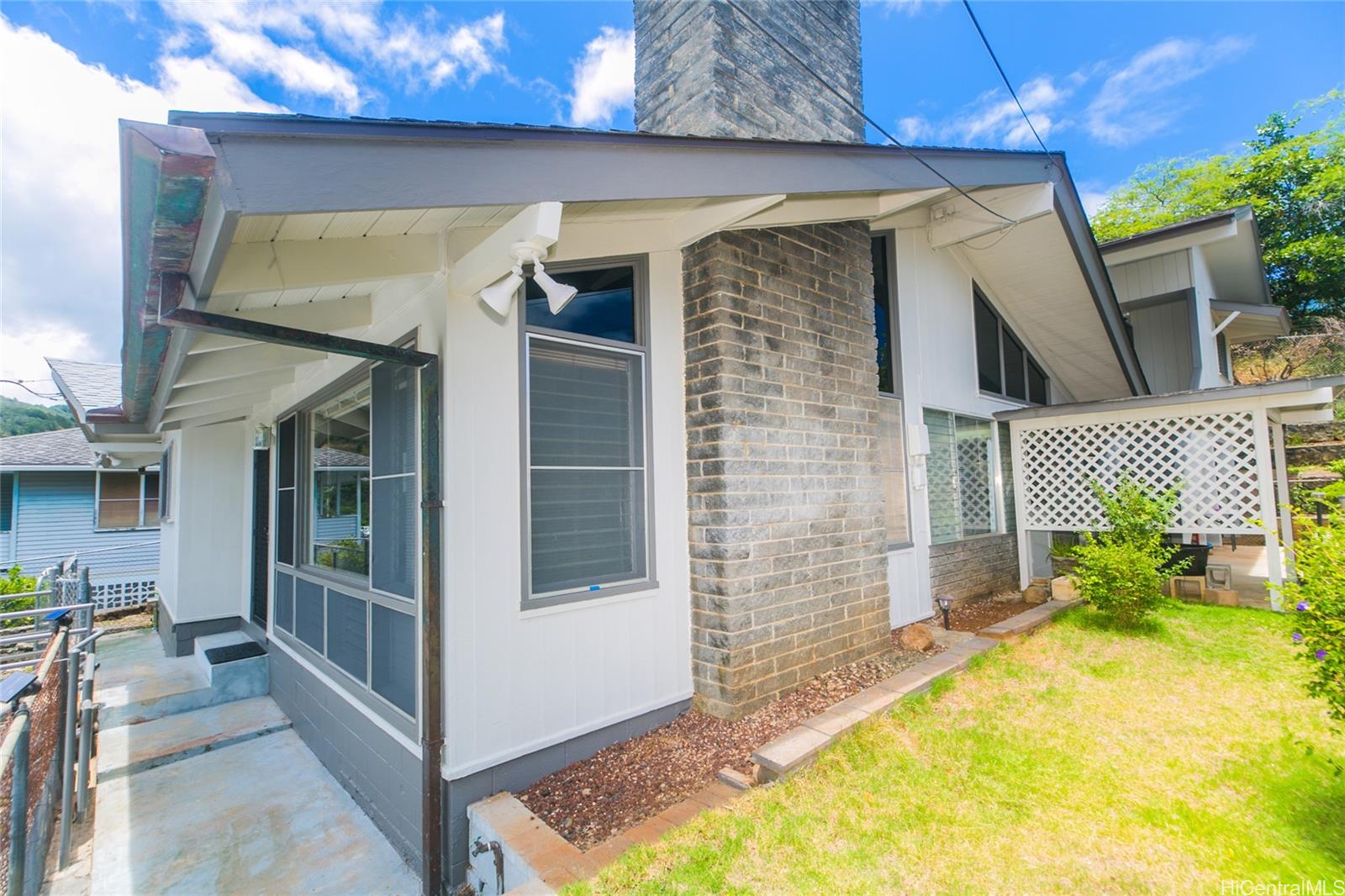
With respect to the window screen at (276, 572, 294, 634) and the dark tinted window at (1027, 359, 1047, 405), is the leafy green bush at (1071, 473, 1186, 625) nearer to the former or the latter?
the dark tinted window at (1027, 359, 1047, 405)

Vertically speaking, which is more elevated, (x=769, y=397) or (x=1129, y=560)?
(x=769, y=397)

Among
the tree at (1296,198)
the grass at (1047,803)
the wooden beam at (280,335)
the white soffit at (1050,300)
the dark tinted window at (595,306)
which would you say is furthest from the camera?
the tree at (1296,198)

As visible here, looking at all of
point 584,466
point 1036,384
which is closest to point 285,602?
point 584,466

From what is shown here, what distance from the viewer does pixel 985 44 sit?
429cm

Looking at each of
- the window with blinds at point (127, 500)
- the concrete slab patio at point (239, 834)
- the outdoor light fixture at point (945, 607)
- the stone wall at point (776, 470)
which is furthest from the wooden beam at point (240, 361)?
the window with blinds at point (127, 500)

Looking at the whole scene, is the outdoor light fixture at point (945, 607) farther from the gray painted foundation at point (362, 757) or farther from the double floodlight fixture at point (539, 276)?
the double floodlight fixture at point (539, 276)

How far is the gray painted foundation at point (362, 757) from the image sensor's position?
3164mm

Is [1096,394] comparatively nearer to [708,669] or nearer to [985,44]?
[985,44]

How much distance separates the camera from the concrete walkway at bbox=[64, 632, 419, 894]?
10.5 feet

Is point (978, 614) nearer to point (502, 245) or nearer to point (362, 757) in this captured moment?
point (362, 757)

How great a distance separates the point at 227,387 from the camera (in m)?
5.02

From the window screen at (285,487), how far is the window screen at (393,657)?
2.45 metres

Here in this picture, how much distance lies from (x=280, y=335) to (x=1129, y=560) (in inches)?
257

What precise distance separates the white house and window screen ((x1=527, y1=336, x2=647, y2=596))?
20mm
